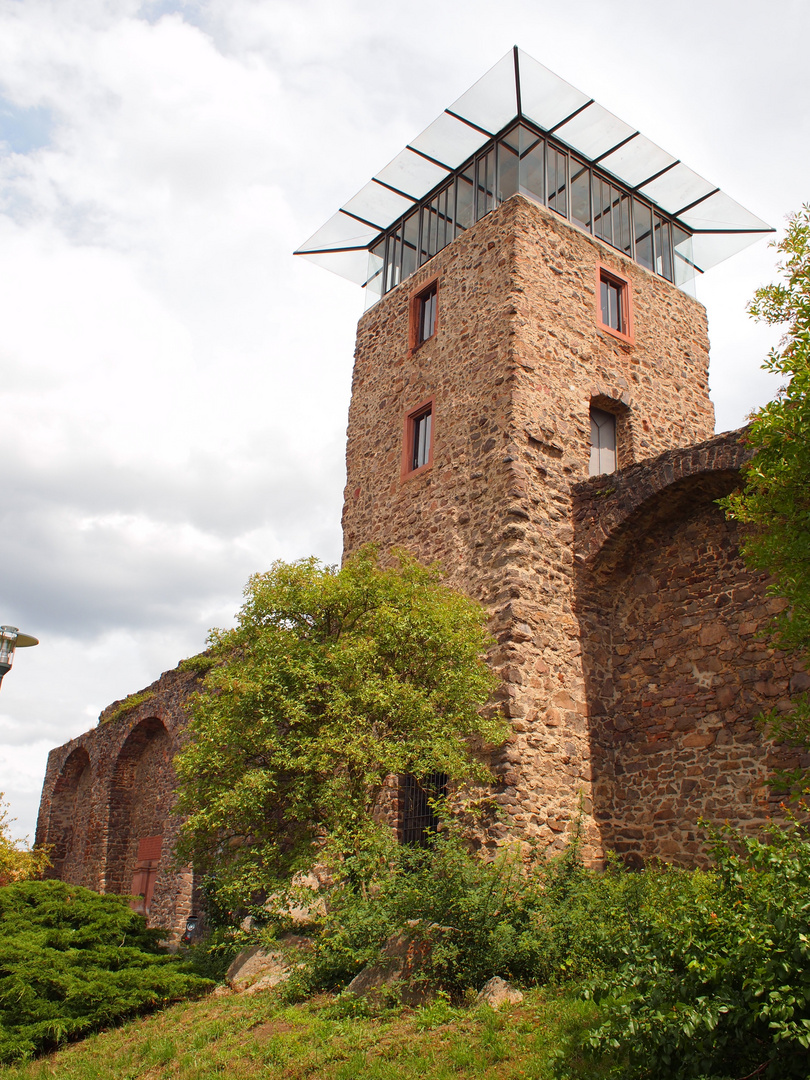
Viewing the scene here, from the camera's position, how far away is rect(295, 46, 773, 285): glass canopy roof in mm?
14719

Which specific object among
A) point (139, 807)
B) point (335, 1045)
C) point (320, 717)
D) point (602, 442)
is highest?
point (602, 442)

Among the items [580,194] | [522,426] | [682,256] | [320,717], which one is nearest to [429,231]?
[580,194]

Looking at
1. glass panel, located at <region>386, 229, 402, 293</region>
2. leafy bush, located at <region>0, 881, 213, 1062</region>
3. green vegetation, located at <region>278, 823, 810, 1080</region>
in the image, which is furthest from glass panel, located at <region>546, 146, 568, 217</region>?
leafy bush, located at <region>0, 881, 213, 1062</region>

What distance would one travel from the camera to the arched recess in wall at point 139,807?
21.1 metres

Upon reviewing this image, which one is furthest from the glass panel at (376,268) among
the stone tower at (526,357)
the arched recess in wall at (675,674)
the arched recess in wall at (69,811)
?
the arched recess in wall at (69,811)

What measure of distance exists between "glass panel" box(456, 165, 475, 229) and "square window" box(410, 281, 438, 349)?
1286 millimetres

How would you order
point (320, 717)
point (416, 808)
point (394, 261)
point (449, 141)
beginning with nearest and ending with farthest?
point (320, 717)
point (416, 808)
point (449, 141)
point (394, 261)

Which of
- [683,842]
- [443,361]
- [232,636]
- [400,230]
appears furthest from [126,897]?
[400,230]

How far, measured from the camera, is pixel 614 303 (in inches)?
604

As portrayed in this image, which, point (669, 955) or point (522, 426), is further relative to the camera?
point (522, 426)

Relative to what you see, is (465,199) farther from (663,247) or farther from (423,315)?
(663,247)

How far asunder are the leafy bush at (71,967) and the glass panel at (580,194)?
13.6 meters

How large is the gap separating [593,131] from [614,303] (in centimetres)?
324

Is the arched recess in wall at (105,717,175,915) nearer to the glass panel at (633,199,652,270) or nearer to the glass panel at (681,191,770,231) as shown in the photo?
the glass panel at (633,199,652,270)
